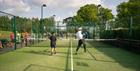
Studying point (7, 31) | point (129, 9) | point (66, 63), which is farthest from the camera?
point (129, 9)

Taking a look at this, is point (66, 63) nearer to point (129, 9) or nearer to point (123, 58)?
point (123, 58)

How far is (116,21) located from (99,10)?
4358 cm

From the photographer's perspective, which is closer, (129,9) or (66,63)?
(66,63)

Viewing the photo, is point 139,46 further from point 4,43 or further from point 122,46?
point 4,43

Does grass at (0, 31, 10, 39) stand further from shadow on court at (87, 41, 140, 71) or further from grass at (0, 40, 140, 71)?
shadow on court at (87, 41, 140, 71)

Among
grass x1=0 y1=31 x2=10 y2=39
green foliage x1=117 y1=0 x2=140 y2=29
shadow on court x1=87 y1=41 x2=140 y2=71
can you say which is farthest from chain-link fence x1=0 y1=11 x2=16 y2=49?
green foliage x1=117 y1=0 x2=140 y2=29

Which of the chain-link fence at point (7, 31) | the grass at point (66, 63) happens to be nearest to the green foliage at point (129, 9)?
the chain-link fence at point (7, 31)

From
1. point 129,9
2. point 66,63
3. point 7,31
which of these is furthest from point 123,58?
point 129,9

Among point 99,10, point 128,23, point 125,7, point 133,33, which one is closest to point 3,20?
point 133,33

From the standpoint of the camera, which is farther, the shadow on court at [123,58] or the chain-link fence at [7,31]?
the chain-link fence at [7,31]

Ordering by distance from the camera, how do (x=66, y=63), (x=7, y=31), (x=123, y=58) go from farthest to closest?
1. (x=7, y=31)
2. (x=123, y=58)
3. (x=66, y=63)

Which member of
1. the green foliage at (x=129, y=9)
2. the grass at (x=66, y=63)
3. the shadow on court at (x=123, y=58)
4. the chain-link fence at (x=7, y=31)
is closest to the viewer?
the grass at (x=66, y=63)

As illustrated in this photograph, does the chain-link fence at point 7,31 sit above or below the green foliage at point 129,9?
below

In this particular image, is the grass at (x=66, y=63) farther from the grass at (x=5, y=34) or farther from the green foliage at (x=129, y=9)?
the green foliage at (x=129, y=9)
